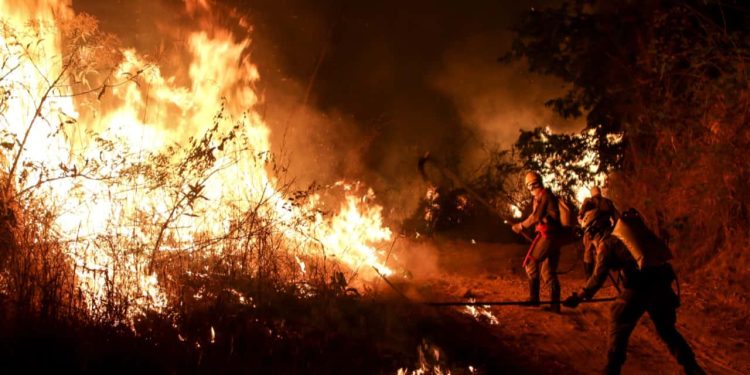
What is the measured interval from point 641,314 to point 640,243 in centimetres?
71

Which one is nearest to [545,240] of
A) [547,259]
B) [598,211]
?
[547,259]

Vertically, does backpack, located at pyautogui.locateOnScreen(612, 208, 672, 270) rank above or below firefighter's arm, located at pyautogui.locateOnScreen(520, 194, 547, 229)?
below

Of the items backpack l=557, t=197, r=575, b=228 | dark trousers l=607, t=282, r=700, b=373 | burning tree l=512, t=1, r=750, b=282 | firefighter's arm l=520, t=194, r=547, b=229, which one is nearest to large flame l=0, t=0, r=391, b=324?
firefighter's arm l=520, t=194, r=547, b=229

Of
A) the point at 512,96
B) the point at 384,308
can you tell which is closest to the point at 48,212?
the point at 384,308

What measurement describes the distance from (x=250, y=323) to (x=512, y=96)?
65.6 feet

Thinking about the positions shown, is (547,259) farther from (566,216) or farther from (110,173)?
(110,173)

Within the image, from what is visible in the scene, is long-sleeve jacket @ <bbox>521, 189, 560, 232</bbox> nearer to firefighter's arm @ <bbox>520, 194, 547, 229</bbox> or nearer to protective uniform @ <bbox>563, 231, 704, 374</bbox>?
firefighter's arm @ <bbox>520, 194, 547, 229</bbox>

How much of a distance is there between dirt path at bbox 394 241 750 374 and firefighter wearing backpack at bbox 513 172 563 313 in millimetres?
459

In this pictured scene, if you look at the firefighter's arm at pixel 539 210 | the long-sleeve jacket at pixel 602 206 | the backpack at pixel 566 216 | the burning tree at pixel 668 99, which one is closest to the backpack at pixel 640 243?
the long-sleeve jacket at pixel 602 206

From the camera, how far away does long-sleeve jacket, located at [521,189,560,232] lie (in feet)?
26.2

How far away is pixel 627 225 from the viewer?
5672mm

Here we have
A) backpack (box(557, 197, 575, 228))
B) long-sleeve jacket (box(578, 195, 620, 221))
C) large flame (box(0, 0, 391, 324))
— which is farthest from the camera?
backpack (box(557, 197, 575, 228))

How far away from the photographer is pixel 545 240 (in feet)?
26.4

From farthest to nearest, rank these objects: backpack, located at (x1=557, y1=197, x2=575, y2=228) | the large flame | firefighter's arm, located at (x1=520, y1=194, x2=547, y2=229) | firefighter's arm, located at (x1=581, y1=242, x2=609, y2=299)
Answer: firefighter's arm, located at (x1=520, y1=194, x2=547, y2=229) → backpack, located at (x1=557, y1=197, x2=575, y2=228) → the large flame → firefighter's arm, located at (x1=581, y1=242, x2=609, y2=299)
